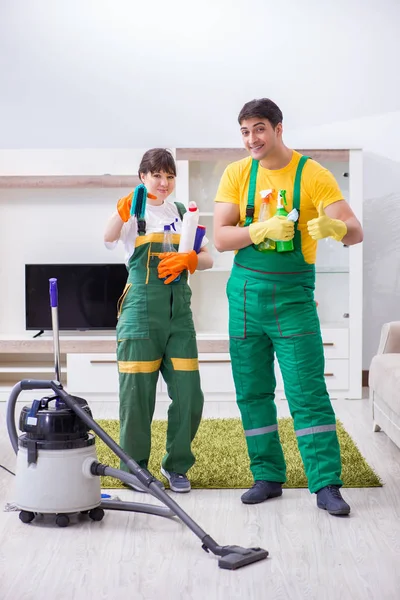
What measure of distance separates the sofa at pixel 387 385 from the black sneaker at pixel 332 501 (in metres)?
0.76

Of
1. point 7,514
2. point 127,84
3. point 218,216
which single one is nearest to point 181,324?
point 218,216

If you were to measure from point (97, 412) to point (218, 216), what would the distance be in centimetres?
218

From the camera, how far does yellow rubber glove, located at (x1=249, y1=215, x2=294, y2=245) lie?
2.65 m

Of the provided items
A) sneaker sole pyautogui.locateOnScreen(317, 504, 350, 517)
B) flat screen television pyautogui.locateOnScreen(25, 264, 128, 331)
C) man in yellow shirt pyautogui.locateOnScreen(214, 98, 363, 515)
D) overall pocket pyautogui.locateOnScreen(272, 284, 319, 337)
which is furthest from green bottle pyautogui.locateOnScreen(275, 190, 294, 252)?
flat screen television pyautogui.locateOnScreen(25, 264, 128, 331)

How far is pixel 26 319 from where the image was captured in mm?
5336

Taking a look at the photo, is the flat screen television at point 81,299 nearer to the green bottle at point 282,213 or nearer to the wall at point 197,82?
the wall at point 197,82

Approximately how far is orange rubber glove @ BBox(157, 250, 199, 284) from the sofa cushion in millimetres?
1108

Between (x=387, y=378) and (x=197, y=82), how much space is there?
110 inches

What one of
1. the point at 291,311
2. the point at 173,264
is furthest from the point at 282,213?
the point at 173,264

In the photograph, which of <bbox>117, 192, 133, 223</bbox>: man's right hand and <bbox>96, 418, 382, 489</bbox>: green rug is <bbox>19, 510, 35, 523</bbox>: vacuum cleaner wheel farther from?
<bbox>117, 192, 133, 223</bbox>: man's right hand

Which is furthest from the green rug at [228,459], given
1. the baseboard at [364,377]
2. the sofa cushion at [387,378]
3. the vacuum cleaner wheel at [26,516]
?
the baseboard at [364,377]

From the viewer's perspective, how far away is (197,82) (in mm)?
5574

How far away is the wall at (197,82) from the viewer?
219 inches

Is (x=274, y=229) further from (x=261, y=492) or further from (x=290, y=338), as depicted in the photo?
(x=261, y=492)
